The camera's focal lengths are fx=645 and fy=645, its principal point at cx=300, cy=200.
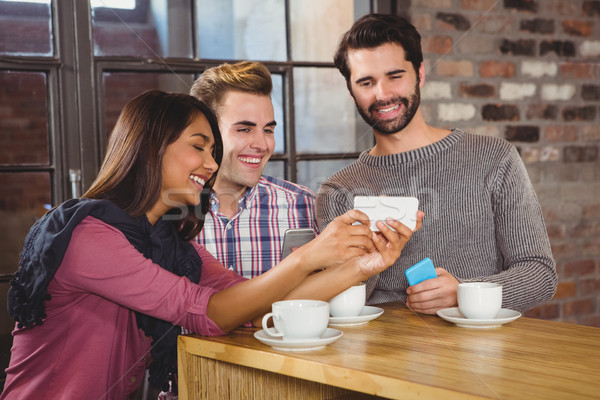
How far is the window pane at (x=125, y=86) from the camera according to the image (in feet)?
6.64

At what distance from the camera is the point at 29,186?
195cm

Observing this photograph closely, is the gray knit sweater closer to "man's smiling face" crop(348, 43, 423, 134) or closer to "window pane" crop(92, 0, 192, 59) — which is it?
"man's smiling face" crop(348, 43, 423, 134)

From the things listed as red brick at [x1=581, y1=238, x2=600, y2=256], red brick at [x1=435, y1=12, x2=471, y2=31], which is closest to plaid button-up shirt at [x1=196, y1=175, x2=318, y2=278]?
red brick at [x1=435, y1=12, x2=471, y2=31]

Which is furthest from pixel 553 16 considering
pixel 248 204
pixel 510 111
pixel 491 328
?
pixel 491 328

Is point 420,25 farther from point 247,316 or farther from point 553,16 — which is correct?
point 247,316

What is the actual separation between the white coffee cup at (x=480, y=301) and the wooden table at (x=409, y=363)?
0.03 metres

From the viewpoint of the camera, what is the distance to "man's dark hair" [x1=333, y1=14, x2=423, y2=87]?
5.82ft

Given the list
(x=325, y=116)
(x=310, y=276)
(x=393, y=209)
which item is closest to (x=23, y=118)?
(x=325, y=116)

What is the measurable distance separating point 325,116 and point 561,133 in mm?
982

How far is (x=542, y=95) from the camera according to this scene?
2547 millimetres

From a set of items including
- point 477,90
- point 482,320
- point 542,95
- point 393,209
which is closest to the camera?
point 482,320

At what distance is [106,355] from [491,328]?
2.38 feet

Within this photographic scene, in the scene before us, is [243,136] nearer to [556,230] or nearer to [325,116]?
[325,116]

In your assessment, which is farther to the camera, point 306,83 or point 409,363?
point 306,83
